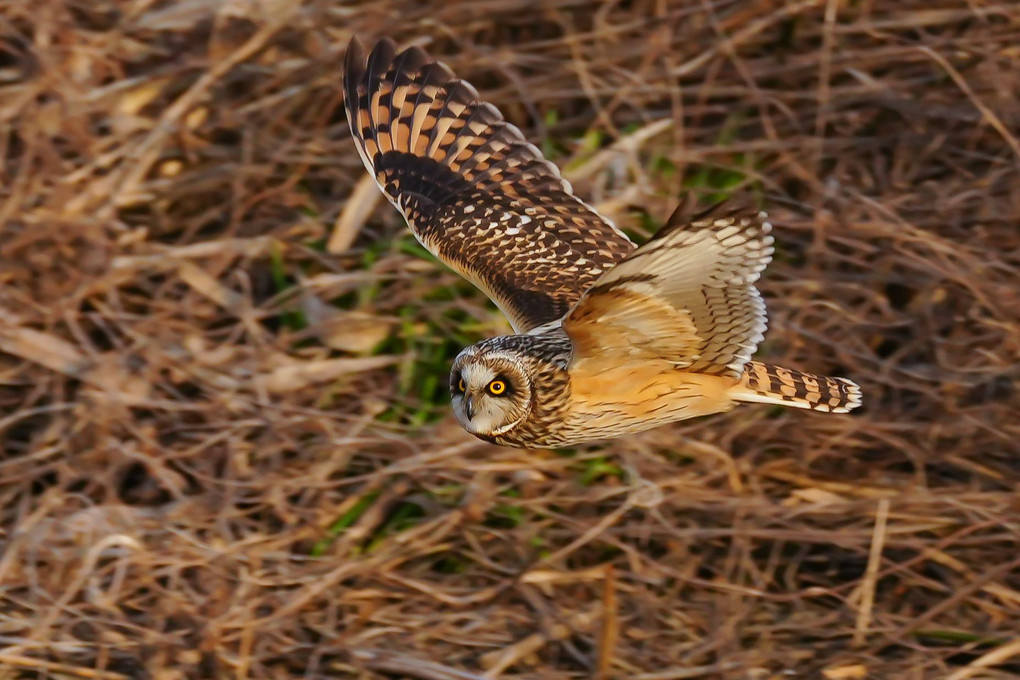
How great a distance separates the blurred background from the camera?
13.7 feet

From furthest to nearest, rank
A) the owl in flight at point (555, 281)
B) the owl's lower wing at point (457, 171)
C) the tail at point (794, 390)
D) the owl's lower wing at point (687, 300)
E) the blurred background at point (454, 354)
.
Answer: the blurred background at point (454, 354)
the owl's lower wing at point (457, 171)
the tail at point (794, 390)
the owl in flight at point (555, 281)
the owl's lower wing at point (687, 300)

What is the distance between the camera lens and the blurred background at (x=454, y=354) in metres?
4.18

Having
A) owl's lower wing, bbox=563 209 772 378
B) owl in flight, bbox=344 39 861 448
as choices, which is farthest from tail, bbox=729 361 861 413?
owl's lower wing, bbox=563 209 772 378

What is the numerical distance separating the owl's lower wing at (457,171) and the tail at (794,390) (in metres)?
0.57

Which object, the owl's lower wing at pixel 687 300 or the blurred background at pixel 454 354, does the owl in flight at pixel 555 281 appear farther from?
the blurred background at pixel 454 354

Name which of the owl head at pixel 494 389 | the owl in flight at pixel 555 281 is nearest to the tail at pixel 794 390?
the owl in flight at pixel 555 281

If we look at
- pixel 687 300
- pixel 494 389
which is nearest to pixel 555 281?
pixel 494 389

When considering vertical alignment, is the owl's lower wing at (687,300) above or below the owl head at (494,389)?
above

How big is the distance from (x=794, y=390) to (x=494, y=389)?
75cm

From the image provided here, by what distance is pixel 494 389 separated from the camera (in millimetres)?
3180

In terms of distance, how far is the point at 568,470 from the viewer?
14.4ft

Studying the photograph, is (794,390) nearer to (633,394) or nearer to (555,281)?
(633,394)

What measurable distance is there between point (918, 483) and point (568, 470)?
3.38 ft

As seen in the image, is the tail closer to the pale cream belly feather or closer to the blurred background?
the pale cream belly feather
